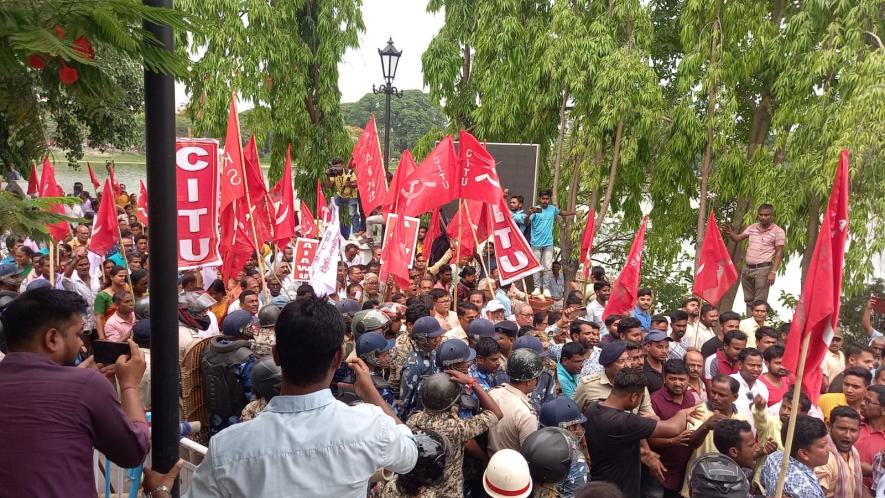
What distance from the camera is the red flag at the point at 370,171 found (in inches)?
494

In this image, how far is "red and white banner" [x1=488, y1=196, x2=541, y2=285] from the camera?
32.7 ft

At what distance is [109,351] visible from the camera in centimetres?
334

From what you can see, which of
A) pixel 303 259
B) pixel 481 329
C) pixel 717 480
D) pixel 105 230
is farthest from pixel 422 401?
pixel 105 230

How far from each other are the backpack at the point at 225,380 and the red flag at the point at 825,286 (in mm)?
3592

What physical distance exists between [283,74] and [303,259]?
1029cm

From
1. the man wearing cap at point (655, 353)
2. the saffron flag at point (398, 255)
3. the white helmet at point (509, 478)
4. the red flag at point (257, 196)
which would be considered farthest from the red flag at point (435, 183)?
the white helmet at point (509, 478)

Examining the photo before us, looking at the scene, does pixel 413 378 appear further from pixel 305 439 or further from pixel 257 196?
pixel 257 196

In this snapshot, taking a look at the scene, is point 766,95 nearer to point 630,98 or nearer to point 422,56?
point 630,98

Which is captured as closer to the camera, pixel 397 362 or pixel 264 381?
pixel 264 381

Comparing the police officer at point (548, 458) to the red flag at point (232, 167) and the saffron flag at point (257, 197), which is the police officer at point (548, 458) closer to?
the saffron flag at point (257, 197)

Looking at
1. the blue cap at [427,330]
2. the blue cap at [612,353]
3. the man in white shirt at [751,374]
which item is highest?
the blue cap at [427,330]

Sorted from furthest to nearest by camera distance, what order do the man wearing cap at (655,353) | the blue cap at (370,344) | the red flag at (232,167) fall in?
the red flag at (232,167) → the man wearing cap at (655,353) → the blue cap at (370,344)

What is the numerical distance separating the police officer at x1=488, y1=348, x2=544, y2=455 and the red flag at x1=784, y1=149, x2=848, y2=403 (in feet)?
5.01

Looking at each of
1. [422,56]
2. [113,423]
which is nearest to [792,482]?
[113,423]
